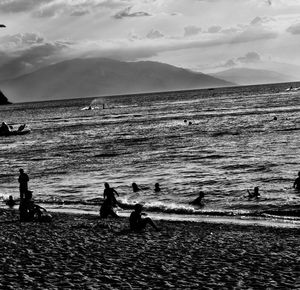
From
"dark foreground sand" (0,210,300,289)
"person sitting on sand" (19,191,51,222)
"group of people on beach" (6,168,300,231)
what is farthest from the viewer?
"person sitting on sand" (19,191,51,222)

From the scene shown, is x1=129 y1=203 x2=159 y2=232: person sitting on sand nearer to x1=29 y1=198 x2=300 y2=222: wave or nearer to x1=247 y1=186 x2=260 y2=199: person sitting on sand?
x1=29 y1=198 x2=300 y2=222: wave

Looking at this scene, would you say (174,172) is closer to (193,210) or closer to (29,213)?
(193,210)

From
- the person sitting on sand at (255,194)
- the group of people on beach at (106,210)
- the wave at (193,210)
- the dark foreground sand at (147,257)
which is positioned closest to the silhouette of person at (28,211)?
the group of people on beach at (106,210)

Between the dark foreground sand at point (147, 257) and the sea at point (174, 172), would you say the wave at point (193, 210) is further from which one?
the dark foreground sand at point (147, 257)

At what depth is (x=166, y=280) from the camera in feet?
45.4

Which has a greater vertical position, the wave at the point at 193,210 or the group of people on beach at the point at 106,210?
the group of people on beach at the point at 106,210

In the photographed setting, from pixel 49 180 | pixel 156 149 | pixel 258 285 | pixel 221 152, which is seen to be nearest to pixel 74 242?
pixel 258 285

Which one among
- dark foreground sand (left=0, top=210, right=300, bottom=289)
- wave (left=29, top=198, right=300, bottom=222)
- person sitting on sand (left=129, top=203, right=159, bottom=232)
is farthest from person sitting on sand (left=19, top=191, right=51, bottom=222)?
wave (left=29, top=198, right=300, bottom=222)

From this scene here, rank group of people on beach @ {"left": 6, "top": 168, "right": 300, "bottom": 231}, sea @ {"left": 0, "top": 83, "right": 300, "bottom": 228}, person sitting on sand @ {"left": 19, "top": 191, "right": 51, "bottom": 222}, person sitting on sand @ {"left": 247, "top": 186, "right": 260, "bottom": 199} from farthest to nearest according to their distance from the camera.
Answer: person sitting on sand @ {"left": 247, "top": 186, "right": 260, "bottom": 199} < sea @ {"left": 0, "top": 83, "right": 300, "bottom": 228} < person sitting on sand @ {"left": 19, "top": 191, "right": 51, "bottom": 222} < group of people on beach @ {"left": 6, "top": 168, "right": 300, "bottom": 231}

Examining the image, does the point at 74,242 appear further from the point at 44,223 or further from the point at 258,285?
the point at 258,285

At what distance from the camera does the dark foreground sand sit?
13602 mm

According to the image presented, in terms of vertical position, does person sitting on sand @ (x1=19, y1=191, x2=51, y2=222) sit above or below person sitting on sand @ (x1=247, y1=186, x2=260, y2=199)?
above

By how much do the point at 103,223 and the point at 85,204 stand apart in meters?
8.48

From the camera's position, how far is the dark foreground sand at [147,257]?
44.6 ft
